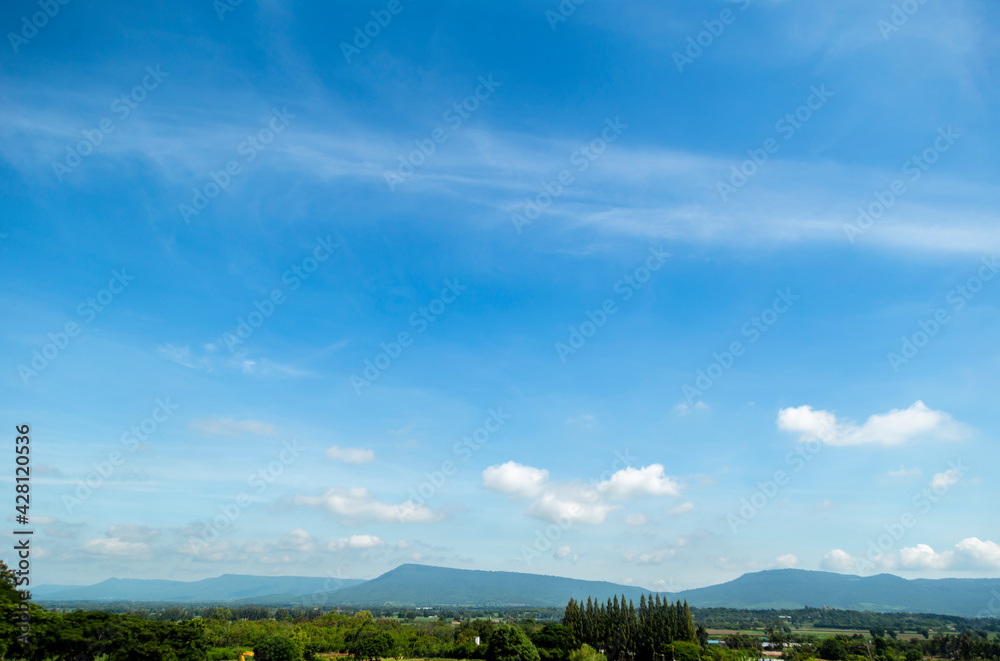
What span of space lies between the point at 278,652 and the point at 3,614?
1229 inches

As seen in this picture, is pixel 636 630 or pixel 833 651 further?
pixel 833 651

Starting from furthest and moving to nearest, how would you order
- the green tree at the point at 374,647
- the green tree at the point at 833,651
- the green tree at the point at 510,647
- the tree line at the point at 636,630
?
the green tree at the point at 833,651 → the tree line at the point at 636,630 → the green tree at the point at 374,647 → the green tree at the point at 510,647

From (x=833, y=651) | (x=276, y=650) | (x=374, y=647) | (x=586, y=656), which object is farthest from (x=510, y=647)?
(x=833, y=651)

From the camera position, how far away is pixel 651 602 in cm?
7606

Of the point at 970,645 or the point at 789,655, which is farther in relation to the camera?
the point at 970,645

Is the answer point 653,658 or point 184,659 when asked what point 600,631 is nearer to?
point 653,658

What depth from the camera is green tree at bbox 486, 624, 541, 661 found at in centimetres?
6144

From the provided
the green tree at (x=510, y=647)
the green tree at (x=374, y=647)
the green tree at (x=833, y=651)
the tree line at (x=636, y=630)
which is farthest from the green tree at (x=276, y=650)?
the green tree at (x=833, y=651)

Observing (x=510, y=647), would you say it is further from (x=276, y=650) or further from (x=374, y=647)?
(x=276, y=650)

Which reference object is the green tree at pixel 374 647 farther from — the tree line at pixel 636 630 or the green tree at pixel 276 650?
the tree line at pixel 636 630

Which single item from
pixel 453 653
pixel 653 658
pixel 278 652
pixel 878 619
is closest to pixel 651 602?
pixel 653 658

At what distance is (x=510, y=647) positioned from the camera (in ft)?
204

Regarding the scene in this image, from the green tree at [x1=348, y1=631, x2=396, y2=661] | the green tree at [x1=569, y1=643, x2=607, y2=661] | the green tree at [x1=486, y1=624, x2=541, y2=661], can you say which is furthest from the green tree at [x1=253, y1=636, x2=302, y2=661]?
the green tree at [x1=569, y1=643, x2=607, y2=661]

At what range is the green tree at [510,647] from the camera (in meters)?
61.4
